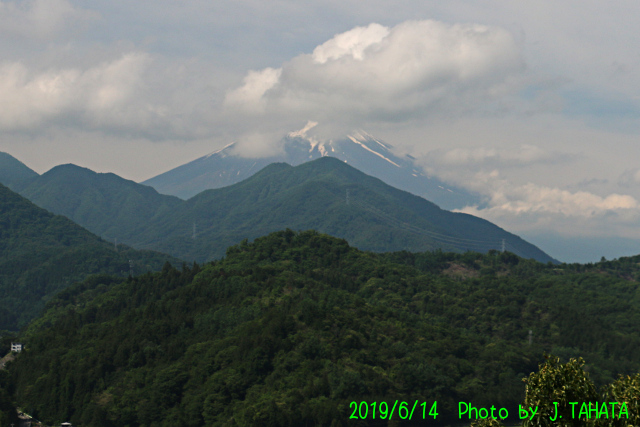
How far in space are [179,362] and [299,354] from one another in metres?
18.5

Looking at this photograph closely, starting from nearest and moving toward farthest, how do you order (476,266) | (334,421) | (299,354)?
(334,421)
(299,354)
(476,266)

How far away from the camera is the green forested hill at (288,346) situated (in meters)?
89.2

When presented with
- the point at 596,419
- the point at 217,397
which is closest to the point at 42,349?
the point at 217,397

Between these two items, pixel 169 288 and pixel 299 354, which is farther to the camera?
pixel 169 288

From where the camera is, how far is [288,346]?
98.0 meters

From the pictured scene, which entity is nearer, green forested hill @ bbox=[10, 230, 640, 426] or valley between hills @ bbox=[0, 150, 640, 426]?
valley between hills @ bbox=[0, 150, 640, 426]

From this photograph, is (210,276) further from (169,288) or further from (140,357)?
(140,357)

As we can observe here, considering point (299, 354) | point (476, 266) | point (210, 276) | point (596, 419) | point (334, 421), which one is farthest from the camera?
point (476, 266)

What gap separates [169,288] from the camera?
136 m

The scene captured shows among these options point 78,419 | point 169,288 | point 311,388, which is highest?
point 169,288

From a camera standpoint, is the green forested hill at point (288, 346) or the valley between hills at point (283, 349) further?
the green forested hill at point (288, 346)

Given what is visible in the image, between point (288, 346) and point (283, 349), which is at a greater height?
point (288, 346)

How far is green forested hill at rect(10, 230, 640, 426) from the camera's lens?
89.2 meters

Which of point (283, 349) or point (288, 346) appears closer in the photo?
point (283, 349)
